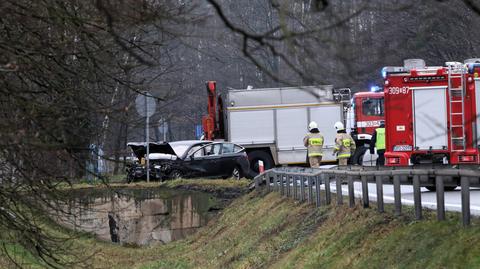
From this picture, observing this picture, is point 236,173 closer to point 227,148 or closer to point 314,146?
point 227,148

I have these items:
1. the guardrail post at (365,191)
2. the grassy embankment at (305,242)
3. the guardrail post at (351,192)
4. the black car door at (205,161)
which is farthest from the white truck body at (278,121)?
the guardrail post at (365,191)

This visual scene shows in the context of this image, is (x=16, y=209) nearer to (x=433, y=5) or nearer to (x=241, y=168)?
(x=433, y=5)

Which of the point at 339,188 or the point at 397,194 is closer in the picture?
the point at 397,194

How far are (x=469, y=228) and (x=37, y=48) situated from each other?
473 cm

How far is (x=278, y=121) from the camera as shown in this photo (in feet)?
112

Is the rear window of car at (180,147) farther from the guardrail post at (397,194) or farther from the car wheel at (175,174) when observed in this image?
the guardrail post at (397,194)

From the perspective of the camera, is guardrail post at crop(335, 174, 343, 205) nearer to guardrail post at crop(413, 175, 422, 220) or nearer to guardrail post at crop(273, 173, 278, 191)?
guardrail post at crop(413, 175, 422, 220)

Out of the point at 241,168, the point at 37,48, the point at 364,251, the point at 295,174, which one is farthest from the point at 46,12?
the point at 241,168

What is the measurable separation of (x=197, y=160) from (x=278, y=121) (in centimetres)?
610

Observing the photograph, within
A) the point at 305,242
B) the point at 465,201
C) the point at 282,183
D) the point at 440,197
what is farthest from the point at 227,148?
the point at 465,201

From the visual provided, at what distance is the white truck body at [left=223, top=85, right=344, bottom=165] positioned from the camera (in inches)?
1332

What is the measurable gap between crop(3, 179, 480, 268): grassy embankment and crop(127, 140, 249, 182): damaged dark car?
3.93 meters

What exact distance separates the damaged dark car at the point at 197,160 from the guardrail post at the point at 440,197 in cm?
1586

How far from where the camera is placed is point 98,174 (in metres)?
10.7
